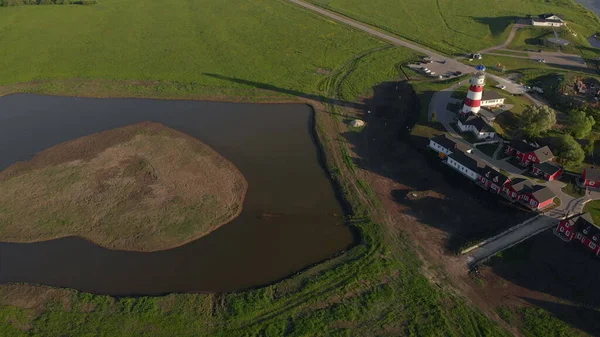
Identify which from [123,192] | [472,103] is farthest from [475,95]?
[123,192]

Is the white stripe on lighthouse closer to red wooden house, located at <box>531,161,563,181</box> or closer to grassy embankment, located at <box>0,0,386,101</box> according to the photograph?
red wooden house, located at <box>531,161,563,181</box>

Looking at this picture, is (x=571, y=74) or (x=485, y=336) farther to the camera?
(x=571, y=74)

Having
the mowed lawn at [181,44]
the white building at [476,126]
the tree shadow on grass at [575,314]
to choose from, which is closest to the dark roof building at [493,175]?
the white building at [476,126]

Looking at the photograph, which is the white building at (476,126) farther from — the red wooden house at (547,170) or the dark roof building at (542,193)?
the dark roof building at (542,193)

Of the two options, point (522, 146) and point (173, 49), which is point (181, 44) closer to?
point (173, 49)

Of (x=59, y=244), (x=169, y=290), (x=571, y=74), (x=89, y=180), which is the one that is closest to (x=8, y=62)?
(x=89, y=180)

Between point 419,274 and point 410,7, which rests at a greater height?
point 410,7

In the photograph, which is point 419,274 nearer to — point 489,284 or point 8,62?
point 489,284
